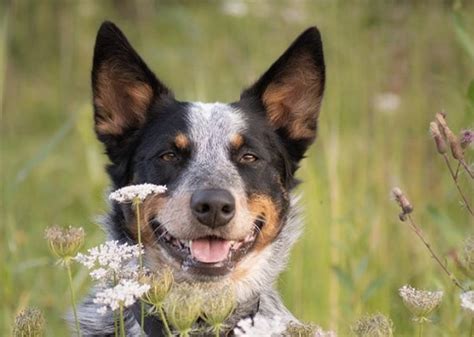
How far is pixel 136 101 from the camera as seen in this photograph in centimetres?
436

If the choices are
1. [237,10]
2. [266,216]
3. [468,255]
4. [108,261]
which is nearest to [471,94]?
[468,255]

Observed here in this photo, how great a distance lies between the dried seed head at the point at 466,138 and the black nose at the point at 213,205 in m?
0.93

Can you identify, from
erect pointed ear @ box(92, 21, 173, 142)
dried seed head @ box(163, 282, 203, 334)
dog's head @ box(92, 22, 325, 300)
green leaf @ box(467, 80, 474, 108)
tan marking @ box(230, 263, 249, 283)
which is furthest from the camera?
erect pointed ear @ box(92, 21, 173, 142)

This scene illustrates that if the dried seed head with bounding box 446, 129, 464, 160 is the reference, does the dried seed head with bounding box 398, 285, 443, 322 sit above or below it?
below

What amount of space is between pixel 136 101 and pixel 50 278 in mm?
2326

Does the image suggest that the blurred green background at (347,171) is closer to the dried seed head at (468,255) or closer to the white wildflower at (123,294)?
the dried seed head at (468,255)

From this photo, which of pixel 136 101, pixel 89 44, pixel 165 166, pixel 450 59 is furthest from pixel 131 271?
pixel 89 44

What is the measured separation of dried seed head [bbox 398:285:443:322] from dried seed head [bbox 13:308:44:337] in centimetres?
85

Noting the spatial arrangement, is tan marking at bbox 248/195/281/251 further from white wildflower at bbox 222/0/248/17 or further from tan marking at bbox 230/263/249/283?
white wildflower at bbox 222/0/248/17

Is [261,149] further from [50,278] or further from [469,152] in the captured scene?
[50,278]

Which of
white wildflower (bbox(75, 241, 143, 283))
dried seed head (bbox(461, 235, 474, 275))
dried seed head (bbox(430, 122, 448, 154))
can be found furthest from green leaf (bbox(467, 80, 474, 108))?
white wildflower (bbox(75, 241, 143, 283))

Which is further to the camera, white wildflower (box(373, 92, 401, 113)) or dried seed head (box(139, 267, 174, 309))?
white wildflower (box(373, 92, 401, 113))

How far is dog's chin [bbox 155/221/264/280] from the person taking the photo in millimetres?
3650

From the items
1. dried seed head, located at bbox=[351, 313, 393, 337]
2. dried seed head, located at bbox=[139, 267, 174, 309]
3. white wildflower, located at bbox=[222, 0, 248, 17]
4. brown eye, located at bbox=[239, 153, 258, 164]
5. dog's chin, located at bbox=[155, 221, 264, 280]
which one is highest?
dried seed head, located at bbox=[139, 267, 174, 309]
